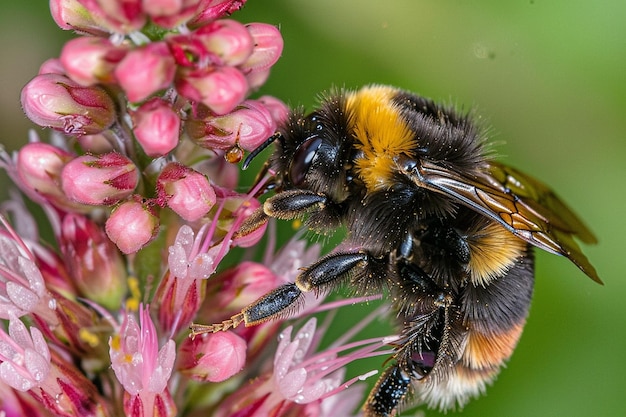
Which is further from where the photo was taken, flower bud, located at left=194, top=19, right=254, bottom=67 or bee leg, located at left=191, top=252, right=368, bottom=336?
bee leg, located at left=191, top=252, right=368, bottom=336

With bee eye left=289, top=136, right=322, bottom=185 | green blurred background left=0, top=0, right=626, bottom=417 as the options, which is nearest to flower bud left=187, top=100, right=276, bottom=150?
bee eye left=289, top=136, right=322, bottom=185

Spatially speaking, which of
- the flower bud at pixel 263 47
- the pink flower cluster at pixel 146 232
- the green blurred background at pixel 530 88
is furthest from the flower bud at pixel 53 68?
the green blurred background at pixel 530 88

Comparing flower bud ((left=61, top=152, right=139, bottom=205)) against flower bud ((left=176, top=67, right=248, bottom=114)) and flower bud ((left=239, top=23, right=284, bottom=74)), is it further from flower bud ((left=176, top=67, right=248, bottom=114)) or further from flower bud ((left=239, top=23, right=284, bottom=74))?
flower bud ((left=239, top=23, right=284, bottom=74))

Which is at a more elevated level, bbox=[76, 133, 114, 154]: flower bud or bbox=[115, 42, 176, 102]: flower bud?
bbox=[115, 42, 176, 102]: flower bud

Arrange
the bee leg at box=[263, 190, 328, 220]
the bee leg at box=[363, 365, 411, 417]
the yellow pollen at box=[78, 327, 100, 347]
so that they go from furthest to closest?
the bee leg at box=[363, 365, 411, 417], the yellow pollen at box=[78, 327, 100, 347], the bee leg at box=[263, 190, 328, 220]

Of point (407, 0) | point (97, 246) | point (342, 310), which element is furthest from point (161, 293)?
point (407, 0)

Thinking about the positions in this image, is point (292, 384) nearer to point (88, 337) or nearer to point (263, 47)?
point (88, 337)

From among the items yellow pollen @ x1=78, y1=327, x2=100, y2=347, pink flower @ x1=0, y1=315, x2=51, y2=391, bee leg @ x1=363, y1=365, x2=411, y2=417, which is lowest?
bee leg @ x1=363, y1=365, x2=411, y2=417
